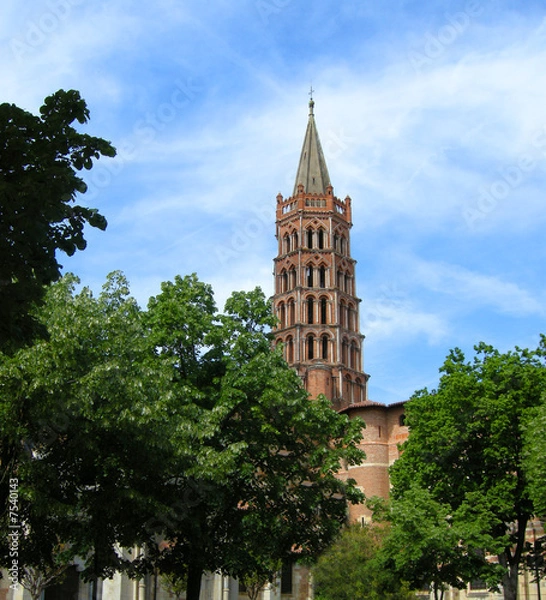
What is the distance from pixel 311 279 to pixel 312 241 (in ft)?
16.6

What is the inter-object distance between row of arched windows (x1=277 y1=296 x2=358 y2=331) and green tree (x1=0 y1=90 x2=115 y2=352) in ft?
262

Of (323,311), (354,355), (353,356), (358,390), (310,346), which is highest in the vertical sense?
(323,311)

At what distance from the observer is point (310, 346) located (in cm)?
9006

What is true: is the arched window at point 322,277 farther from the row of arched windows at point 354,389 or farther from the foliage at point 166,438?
the foliage at point 166,438

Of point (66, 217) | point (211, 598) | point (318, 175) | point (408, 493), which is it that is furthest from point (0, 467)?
point (318, 175)

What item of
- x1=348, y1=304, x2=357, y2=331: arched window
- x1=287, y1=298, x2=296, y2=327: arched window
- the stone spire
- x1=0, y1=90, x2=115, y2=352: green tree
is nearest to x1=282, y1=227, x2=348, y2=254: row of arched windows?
the stone spire

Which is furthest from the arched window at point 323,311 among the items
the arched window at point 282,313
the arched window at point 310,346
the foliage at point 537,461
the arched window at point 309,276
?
the foliage at point 537,461

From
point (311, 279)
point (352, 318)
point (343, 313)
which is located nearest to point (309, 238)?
point (311, 279)

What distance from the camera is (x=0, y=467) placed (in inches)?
789

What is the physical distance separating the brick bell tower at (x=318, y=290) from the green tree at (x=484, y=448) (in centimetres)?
4829

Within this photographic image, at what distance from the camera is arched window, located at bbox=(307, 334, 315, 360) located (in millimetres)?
89250

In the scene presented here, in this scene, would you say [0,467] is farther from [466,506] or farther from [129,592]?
[129,592]

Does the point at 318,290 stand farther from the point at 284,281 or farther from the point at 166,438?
A: the point at 166,438

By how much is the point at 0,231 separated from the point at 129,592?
34.0 meters
